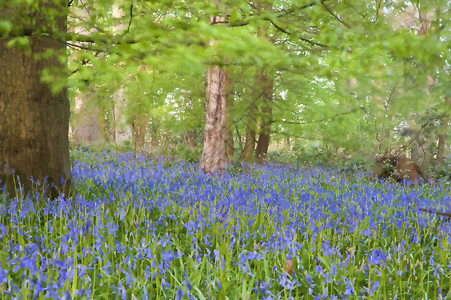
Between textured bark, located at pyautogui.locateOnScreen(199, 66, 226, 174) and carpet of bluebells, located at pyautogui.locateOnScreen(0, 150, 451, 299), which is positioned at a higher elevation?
textured bark, located at pyautogui.locateOnScreen(199, 66, 226, 174)

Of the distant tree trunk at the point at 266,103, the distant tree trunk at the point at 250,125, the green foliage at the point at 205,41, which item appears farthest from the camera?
the distant tree trunk at the point at 266,103

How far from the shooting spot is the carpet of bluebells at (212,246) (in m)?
2.36

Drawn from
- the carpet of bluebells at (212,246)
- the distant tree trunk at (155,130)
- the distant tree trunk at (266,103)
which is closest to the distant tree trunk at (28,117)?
the carpet of bluebells at (212,246)

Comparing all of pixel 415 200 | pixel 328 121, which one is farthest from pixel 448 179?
pixel 415 200

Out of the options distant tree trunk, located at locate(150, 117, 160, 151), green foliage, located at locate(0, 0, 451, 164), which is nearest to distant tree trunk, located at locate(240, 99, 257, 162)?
distant tree trunk, located at locate(150, 117, 160, 151)

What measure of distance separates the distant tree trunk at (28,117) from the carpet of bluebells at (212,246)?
0.34 metres

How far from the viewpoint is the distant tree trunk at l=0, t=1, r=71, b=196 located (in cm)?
398

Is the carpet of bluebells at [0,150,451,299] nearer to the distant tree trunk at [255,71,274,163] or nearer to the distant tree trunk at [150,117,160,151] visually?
the distant tree trunk at [255,71,274,163]

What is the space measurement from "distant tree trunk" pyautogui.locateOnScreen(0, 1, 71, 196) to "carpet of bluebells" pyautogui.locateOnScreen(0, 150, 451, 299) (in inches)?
13.4

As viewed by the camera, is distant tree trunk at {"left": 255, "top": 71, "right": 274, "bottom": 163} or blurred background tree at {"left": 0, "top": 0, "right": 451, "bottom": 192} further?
distant tree trunk at {"left": 255, "top": 71, "right": 274, "bottom": 163}

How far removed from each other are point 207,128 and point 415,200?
4165mm

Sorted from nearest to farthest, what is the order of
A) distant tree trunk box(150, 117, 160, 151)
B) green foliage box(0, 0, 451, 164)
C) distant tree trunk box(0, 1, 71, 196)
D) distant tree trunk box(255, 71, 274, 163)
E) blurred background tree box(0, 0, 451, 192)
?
green foliage box(0, 0, 451, 164) → blurred background tree box(0, 0, 451, 192) → distant tree trunk box(0, 1, 71, 196) → distant tree trunk box(255, 71, 274, 163) → distant tree trunk box(150, 117, 160, 151)

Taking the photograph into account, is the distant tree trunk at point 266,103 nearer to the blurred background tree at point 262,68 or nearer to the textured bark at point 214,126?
the blurred background tree at point 262,68

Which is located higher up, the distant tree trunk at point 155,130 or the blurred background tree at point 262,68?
the blurred background tree at point 262,68
